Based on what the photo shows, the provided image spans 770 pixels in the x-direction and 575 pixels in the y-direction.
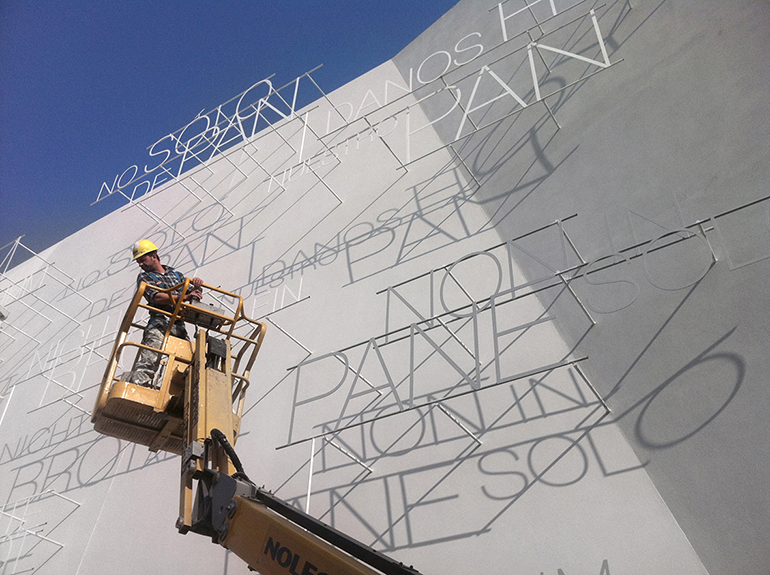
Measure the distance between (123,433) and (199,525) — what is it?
1.87 m

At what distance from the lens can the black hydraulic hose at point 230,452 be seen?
4.70 meters

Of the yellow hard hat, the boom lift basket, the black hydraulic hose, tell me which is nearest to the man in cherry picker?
the yellow hard hat

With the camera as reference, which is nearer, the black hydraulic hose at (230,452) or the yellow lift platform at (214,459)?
the yellow lift platform at (214,459)

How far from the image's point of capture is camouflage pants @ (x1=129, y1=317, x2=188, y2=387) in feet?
20.0

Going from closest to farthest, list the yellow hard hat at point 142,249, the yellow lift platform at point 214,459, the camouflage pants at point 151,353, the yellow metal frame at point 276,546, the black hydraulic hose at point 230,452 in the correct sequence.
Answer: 1. the yellow metal frame at point 276,546
2. the yellow lift platform at point 214,459
3. the black hydraulic hose at point 230,452
4. the camouflage pants at point 151,353
5. the yellow hard hat at point 142,249

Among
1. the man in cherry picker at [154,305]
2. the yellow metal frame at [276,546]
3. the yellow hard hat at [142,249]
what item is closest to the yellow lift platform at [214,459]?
the yellow metal frame at [276,546]

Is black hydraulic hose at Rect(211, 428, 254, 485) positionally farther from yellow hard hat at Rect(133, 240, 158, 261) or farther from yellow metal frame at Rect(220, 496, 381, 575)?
yellow hard hat at Rect(133, 240, 158, 261)

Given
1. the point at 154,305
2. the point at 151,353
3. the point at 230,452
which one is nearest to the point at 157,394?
the point at 151,353

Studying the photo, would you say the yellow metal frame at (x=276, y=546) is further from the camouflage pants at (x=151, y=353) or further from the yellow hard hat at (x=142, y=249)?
the yellow hard hat at (x=142, y=249)

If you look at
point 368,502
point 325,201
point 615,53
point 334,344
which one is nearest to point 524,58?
point 615,53

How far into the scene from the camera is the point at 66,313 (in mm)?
14242

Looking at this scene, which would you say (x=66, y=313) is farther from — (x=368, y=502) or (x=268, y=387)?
(x=368, y=502)

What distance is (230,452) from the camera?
472cm

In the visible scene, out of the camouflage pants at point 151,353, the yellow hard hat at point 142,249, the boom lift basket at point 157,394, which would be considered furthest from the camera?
the yellow hard hat at point 142,249
